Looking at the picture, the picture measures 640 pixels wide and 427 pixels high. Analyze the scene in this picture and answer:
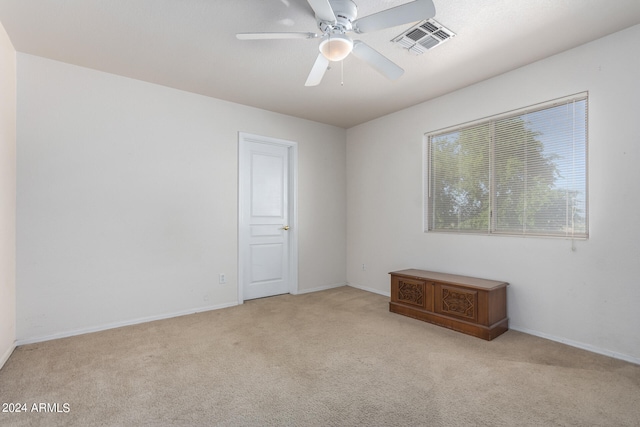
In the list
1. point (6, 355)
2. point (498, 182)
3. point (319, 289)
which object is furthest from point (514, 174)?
point (6, 355)

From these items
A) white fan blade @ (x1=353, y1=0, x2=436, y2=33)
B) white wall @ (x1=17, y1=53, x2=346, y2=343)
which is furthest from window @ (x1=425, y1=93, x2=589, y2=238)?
white wall @ (x1=17, y1=53, x2=346, y2=343)

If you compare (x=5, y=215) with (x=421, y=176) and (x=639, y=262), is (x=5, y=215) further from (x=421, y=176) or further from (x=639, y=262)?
(x=639, y=262)

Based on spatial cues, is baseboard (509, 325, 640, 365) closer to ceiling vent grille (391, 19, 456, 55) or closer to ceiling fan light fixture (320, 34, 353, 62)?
ceiling vent grille (391, 19, 456, 55)

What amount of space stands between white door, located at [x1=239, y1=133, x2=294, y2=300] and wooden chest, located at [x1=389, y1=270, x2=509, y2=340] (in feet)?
5.66

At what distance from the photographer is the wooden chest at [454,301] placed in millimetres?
2956

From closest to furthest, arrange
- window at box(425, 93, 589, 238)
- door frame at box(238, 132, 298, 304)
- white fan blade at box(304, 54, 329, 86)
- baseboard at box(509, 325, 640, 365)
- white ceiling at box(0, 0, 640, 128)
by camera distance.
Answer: white ceiling at box(0, 0, 640, 128), white fan blade at box(304, 54, 329, 86), baseboard at box(509, 325, 640, 365), window at box(425, 93, 589, 238), door frame at box(238, 132, 298, 304)

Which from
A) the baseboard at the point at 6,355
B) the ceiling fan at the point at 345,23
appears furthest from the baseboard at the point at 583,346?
the baseboard at the point at 6,355

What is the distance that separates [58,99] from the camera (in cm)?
304

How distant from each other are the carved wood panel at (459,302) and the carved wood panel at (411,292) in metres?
0.27

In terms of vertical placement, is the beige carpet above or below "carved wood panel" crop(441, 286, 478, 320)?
below

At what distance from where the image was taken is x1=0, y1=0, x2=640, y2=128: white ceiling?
7.38 ft

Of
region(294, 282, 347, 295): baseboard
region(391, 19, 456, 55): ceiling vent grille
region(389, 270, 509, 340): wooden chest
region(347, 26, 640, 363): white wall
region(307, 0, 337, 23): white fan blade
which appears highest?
region(391, 19, 456, 55): ceiling vent grille

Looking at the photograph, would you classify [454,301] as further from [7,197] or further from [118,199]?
[7,197]

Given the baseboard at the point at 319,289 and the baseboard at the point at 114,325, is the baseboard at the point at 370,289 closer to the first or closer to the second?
the baseboard at the point at 319,289
